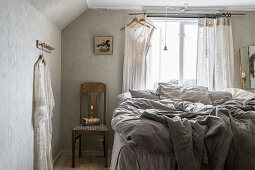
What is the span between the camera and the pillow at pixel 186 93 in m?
3.23

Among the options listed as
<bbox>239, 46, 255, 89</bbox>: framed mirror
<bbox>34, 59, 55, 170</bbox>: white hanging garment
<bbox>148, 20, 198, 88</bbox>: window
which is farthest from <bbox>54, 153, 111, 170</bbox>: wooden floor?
<bbox>239, 46, 255, 89</bbox>: framed mirror

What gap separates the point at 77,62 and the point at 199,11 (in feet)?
7.31

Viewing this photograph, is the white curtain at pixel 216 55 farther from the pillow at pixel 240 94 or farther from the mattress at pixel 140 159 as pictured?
the mattress at pixel 140 159

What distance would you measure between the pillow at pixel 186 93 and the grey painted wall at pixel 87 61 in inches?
33.0

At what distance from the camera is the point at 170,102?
3.02m

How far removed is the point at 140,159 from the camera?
59.9 inches

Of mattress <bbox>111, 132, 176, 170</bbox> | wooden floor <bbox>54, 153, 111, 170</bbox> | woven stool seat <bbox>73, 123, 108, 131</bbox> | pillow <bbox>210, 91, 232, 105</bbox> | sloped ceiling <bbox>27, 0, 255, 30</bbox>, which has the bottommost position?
wooden floor <bbox>54, 153, 111, 170</bbox>

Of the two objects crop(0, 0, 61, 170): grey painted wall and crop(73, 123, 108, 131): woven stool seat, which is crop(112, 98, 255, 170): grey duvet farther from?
crop(73, 123, 108, 131): woven stool seat

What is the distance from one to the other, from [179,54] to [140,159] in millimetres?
2824

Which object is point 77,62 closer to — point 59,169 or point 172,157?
point 59,169

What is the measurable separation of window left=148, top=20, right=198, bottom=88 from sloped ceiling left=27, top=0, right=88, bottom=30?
52.0 inches

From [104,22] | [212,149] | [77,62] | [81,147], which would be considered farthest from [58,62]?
[212,149]

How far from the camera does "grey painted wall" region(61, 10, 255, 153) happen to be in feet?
12.5

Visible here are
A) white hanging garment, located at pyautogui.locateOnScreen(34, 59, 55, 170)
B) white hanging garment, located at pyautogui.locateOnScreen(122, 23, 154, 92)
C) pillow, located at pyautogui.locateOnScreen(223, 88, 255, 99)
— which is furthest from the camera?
white hanging garment, located at pyautogui.locateOnScreen(122, 23, 154, 92)
